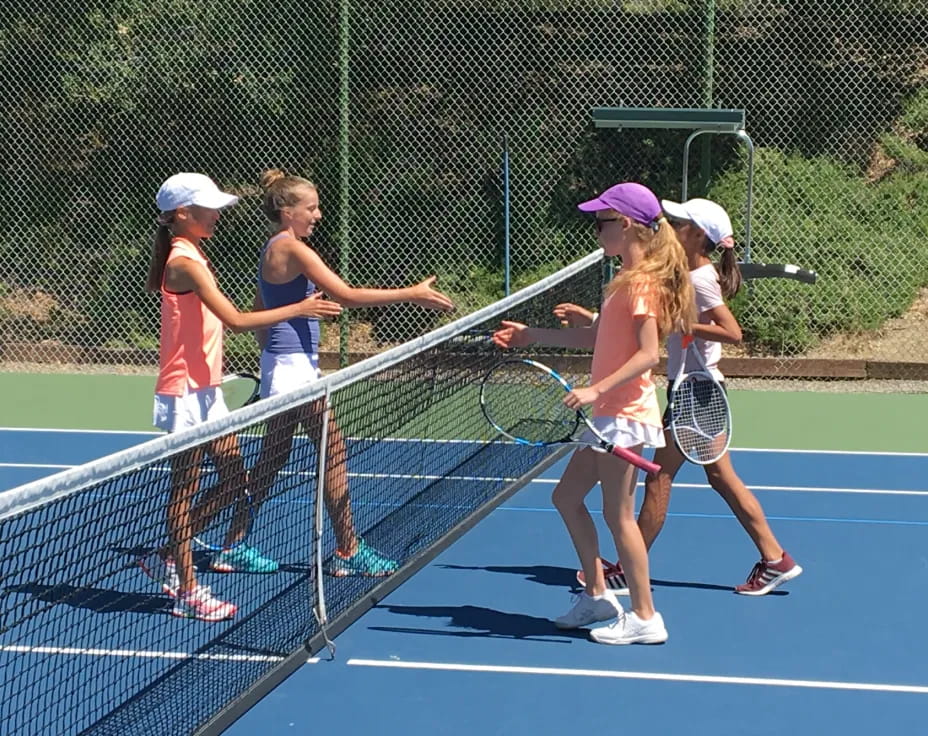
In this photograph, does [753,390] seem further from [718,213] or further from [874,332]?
[718,213]

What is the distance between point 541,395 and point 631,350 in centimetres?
372

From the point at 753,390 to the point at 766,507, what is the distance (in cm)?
382

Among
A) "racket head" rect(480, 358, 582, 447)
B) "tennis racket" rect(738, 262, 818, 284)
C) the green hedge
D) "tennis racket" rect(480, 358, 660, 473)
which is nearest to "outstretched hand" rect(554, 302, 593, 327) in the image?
"tennis racket" rect(738, 262, 818, 284)

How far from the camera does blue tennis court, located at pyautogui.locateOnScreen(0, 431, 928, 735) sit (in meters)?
4.67

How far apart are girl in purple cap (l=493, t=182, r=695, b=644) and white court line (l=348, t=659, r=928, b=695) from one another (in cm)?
32

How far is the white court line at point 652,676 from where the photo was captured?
4930 mm

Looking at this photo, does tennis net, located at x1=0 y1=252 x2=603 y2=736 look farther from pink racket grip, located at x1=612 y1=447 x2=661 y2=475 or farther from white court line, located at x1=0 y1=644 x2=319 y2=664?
pink racket grip, located at x1=612 y1=447 x2=661 y2=475

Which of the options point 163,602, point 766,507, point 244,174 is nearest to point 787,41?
point 244,174

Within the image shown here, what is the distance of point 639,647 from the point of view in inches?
210

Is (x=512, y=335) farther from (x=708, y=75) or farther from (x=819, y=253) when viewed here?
(x=819, y=253)

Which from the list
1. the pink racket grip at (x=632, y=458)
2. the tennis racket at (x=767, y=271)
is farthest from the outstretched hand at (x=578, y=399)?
the tennis racket at (x=767, y=271)

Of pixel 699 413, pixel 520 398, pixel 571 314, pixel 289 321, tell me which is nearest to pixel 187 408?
pixel 289 321

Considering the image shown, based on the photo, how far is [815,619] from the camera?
569cm

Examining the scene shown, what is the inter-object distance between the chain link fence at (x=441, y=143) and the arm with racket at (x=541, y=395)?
11.9 feet
